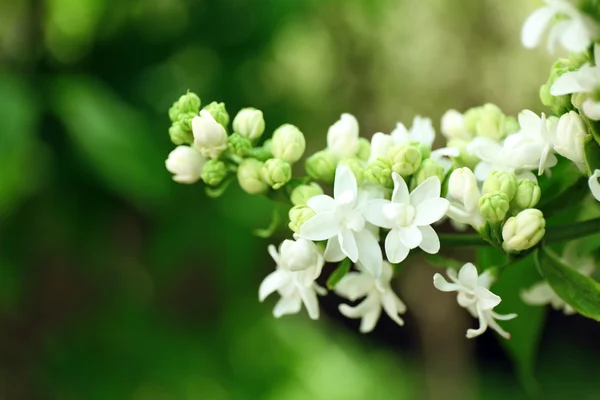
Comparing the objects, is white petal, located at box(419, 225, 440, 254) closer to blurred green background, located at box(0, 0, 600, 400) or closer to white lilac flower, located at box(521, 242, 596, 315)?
white lilac flower, located at box(521, 242, 596, 315)

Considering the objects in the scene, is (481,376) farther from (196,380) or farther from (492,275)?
(492,275)

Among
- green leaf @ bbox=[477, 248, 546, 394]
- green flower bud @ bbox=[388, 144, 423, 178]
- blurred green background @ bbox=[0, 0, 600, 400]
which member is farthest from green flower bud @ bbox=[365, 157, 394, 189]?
blurred green background @ bbox=[0, 0, 600, 400]

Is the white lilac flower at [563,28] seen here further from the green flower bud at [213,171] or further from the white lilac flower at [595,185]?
the green flower bud at [213,171]

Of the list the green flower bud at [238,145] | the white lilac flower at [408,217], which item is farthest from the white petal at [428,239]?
the green flower bud at [238,145]

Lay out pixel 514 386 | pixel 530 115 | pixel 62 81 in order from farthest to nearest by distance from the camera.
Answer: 1. pixel 514 386
2. pixel 62 81
3. pixel 530 115

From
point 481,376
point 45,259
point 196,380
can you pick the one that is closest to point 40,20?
point 45,259

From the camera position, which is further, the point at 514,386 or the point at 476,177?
the point at 514,386
